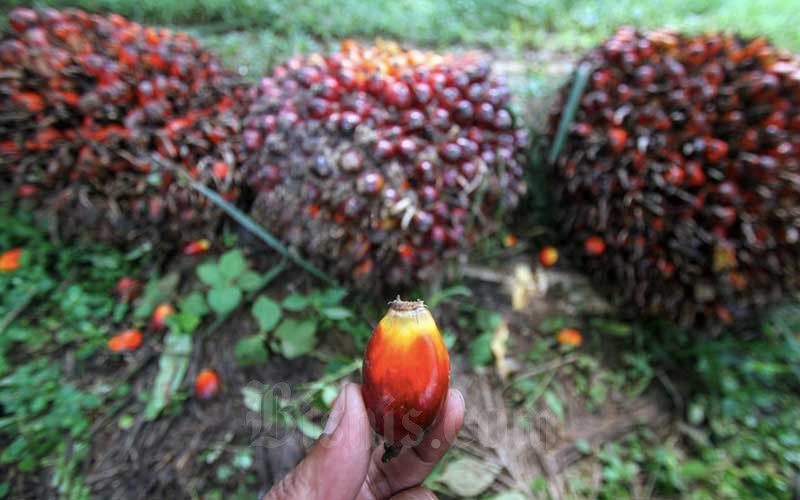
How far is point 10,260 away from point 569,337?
2.18m

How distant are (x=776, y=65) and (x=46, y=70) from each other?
2.71 metres

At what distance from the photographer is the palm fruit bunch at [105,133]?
173 centimetres

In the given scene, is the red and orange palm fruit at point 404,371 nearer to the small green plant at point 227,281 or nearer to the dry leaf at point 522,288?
the small green plant at point 227,281

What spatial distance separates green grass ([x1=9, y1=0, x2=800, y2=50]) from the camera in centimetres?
263

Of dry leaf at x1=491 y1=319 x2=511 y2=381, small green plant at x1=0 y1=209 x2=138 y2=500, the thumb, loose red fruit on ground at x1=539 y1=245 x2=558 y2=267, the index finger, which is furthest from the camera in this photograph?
loose red fruit on ground at x1=539 y1=245 x2=558 y2=267

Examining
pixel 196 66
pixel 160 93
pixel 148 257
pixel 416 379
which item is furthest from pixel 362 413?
pixel 196 66

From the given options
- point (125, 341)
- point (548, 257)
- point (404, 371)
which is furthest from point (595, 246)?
point (125, 341)

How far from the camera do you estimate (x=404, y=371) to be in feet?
3.00

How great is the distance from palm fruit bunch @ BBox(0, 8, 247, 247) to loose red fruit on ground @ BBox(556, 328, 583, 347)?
1439 mm

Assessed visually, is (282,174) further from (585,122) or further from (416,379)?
(585,122)

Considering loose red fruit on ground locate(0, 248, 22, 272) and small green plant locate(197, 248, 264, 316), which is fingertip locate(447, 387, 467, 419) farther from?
loose red fruit on ground locate(0, 248, 22, 272)

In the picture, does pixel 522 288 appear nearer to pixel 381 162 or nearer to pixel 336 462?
pixel 381 162

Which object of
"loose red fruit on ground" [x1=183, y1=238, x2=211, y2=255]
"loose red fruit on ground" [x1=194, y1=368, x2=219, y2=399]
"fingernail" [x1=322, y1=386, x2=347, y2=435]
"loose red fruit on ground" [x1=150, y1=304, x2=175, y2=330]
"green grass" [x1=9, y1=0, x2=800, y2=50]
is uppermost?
"green grass" [x1=9, y1=0, x2=800, y2=50]

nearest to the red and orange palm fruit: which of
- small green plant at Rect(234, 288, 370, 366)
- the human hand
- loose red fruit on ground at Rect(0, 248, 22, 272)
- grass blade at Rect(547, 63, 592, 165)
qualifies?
the human hand
